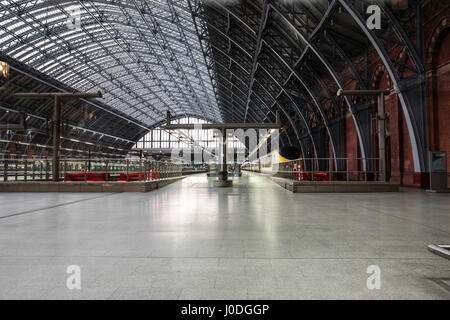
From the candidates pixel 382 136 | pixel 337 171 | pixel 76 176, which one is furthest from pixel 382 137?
pixel 76 176

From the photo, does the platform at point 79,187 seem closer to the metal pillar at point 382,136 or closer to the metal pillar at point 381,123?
the metal pillar at point 381,123

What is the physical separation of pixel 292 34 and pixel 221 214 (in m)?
18.2

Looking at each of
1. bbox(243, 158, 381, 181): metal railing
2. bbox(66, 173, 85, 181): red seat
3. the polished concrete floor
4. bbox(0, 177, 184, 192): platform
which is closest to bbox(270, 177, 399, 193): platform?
bbox(243, 158, 381, 181): metal railing

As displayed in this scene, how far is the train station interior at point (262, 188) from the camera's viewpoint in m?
2.67

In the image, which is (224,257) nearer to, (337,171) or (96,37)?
(337,171)

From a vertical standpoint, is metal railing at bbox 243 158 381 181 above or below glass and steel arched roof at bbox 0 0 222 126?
below

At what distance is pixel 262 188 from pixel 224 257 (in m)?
11.6

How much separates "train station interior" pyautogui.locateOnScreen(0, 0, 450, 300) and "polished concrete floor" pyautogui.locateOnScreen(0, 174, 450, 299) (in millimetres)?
24

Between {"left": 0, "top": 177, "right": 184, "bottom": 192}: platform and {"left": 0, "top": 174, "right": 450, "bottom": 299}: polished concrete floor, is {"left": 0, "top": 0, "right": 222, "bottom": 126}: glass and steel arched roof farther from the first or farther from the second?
{"left": 0, "top": 174, "right": 450, "bottom": 299}: polished concrete floor

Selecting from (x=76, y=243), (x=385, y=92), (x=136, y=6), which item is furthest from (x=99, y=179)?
(x=136, y=6)

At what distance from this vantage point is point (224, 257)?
129 inches

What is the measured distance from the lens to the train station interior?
2669 millimetres

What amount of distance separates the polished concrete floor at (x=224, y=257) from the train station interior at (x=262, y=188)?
0.02 m

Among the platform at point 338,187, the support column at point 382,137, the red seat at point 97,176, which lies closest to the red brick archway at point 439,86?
the support column at point 382,137
